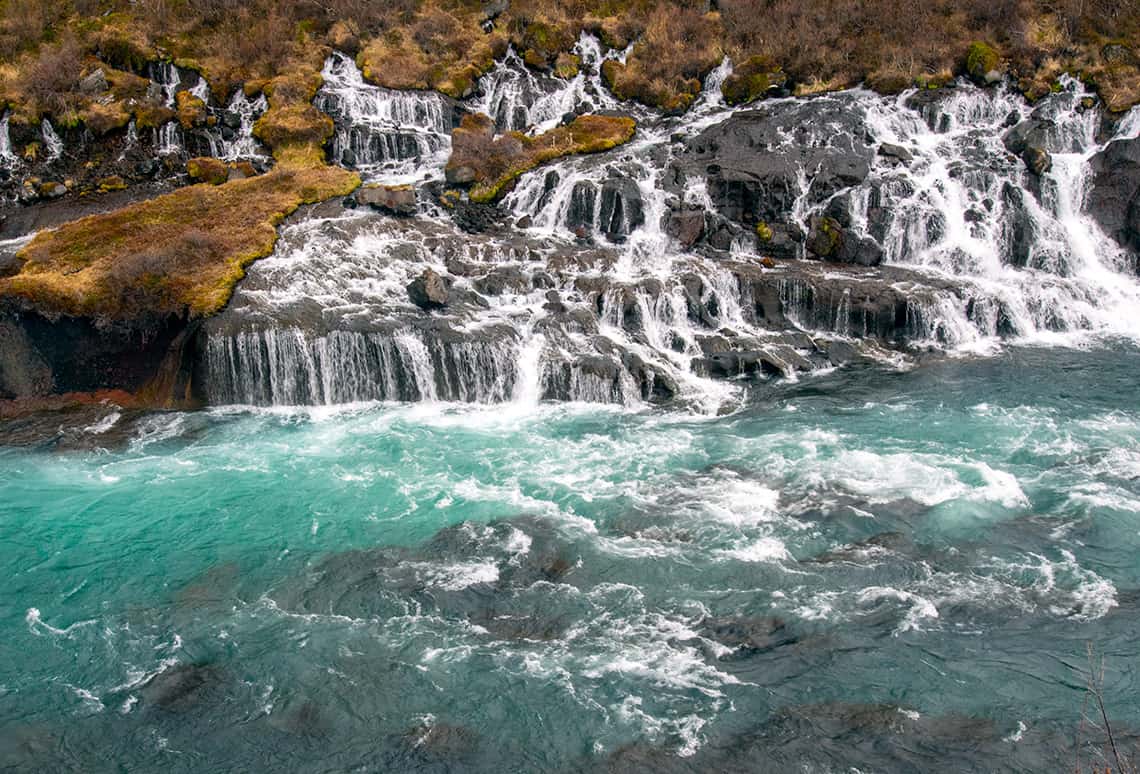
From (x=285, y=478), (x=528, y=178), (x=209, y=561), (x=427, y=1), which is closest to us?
(x=209, y=561)

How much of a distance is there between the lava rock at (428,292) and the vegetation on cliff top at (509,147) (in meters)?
8.15

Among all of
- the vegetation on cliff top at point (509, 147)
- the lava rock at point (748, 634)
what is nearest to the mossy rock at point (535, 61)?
the vegetation on cliff top at point (509, 147)

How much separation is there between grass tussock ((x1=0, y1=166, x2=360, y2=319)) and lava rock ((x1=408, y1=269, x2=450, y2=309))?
18.4ft

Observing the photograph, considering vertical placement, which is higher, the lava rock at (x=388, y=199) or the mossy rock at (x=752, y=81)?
the mossy rock at (x=752, y=81)

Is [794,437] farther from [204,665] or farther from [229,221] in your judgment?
[229,221]

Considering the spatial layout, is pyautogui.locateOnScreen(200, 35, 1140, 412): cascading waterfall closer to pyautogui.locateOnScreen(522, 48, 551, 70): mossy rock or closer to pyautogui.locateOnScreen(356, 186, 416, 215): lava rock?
pyautogui.locateOnScreen(356, 186, 416, 215): lava rock

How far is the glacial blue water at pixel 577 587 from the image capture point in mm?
12008

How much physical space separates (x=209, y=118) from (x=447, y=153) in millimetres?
11600

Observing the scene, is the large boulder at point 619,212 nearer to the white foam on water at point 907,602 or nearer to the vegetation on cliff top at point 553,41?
the vegetation on cliff top at point 553,41

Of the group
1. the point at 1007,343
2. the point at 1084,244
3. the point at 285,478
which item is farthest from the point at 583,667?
the point at 1084,244

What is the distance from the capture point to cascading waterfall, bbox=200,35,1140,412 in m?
24.7

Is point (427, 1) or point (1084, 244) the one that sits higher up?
point (427, 1)

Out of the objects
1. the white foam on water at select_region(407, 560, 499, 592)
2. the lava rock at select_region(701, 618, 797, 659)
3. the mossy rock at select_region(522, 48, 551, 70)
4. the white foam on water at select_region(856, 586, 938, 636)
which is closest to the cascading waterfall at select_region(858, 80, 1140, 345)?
the white foam on water at select_region(856, 586, 938, 636)

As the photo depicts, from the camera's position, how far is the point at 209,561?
16688 millimetres
